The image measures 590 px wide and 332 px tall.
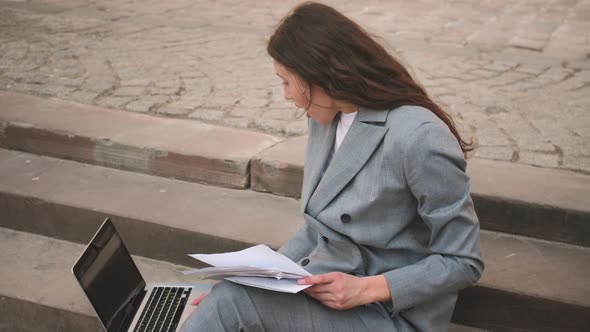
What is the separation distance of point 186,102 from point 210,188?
1.01m

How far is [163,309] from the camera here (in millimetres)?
2693

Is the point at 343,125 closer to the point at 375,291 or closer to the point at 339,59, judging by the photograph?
the point at 339,59

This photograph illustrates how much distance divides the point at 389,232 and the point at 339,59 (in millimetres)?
534

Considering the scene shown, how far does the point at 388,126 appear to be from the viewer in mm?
2008

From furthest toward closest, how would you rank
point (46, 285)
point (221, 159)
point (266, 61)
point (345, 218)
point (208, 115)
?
point (266, 61) → point (208, 115) → point (221, 159) → point (46, 285) → point (345, 218)

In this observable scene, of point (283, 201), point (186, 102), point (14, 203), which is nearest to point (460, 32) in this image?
point (186, 102)

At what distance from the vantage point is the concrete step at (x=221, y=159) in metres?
2.95

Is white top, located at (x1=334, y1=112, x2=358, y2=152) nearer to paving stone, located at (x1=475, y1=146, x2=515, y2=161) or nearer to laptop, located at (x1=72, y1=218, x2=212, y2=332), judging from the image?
laptop, located at (x1=72, y1=218, x2=212, y2=332)

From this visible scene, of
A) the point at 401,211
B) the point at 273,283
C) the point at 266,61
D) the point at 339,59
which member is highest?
the point at 339,59

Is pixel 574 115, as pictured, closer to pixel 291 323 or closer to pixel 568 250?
pixel 568 250

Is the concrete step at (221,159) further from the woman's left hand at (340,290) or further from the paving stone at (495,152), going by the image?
the woman's left hand at (340,290)

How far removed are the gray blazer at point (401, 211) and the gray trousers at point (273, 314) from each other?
0.09 m

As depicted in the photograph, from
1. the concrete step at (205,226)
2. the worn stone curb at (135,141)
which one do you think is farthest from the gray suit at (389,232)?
the worn stone curb at (135,141)

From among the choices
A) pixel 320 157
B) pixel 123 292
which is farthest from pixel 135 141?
pixel 320 157
